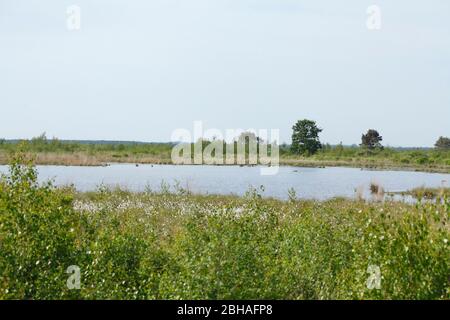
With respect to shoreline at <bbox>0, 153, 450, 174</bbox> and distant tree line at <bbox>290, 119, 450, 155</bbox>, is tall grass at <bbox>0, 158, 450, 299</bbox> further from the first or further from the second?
distant tree line at <bbox>290, 119, 450, 155</bbox>

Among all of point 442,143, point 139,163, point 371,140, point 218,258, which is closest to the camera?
point 218,258

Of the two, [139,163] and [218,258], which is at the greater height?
[139,163]

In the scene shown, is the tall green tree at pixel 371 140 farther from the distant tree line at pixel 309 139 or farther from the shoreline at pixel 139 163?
the shoreline at pixel 139 163

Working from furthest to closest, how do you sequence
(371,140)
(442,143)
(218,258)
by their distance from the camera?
1. (442,143)
2. (371,140)
3. (218,258)

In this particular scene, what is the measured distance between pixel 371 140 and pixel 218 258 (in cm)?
8951

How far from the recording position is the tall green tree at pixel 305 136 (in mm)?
96438

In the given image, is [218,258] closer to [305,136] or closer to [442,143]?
[305,136]

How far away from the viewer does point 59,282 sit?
9.89m

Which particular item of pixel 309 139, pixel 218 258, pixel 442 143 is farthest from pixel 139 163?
pixel 218 258

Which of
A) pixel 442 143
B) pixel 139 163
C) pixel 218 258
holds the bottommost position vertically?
pixel 218 258

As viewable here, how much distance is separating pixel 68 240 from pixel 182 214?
9.56 meters

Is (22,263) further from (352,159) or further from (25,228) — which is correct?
(352,159)

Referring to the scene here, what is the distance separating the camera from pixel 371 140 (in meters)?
96.7
